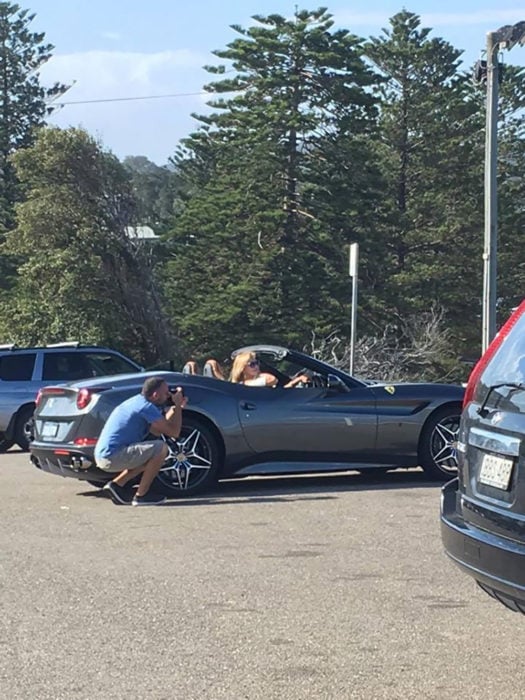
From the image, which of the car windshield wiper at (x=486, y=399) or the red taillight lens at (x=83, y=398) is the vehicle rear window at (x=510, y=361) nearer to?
the car windshield wiper at (x=486, y=399)

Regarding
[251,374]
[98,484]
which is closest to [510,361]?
[251,374]

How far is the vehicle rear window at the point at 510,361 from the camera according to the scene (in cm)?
527

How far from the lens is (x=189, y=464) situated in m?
10.9

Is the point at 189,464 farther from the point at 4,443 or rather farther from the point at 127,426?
the point at 4,443

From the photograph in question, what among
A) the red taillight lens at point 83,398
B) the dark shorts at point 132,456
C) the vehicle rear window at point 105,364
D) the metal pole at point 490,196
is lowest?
the dark shorts at point 132,456

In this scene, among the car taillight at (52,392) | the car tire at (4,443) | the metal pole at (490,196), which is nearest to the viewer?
the car taillight at (52,392)

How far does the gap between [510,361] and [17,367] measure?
1300 cm

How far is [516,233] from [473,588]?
47.4 meters

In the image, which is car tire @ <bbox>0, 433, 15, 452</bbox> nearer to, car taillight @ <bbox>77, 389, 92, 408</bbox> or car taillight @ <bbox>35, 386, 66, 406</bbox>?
car taillight @ <bbox>35, 386, 66, 406</bbox>

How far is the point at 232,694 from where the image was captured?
518 cm

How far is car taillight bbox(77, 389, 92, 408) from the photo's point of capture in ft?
36.3

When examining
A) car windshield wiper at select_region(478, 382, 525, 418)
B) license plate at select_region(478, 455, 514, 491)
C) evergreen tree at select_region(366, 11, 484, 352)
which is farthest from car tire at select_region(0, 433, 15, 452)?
evergreen tree at select_region(366, 11, 484, 352)

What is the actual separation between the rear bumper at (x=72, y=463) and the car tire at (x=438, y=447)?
10.4 feet

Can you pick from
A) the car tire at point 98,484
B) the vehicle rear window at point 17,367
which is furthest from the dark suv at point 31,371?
the car tire at point 98,484
